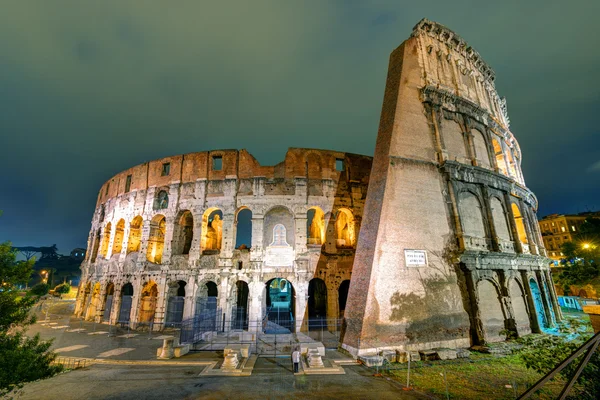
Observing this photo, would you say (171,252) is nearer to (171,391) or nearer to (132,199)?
(132,199)

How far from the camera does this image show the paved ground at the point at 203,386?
302 inches

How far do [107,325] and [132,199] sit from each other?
9.91 m

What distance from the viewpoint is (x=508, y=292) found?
14156 millimetres

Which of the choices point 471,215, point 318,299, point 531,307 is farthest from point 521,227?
point 318,299

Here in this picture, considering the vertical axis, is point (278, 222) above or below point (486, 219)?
above

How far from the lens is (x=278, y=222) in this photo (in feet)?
64.6

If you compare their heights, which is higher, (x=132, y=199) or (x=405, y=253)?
(x=132, y=199)

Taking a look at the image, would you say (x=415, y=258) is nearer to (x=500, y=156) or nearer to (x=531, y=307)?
(x=531, y=307)

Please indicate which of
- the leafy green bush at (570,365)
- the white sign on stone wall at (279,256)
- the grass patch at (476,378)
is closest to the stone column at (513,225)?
the grass patch at (476,378)

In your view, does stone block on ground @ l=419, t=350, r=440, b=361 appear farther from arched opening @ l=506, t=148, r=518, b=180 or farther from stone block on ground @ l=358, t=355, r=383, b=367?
arched opening @ l=506, t=148, r=518, b=180

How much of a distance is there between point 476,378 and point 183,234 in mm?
20084

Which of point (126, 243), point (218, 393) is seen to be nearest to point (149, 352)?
point (218, 393)

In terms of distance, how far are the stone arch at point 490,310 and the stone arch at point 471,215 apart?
108 inches

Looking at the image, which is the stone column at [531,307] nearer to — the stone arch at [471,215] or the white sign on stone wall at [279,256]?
the stone arch at [471,215]
